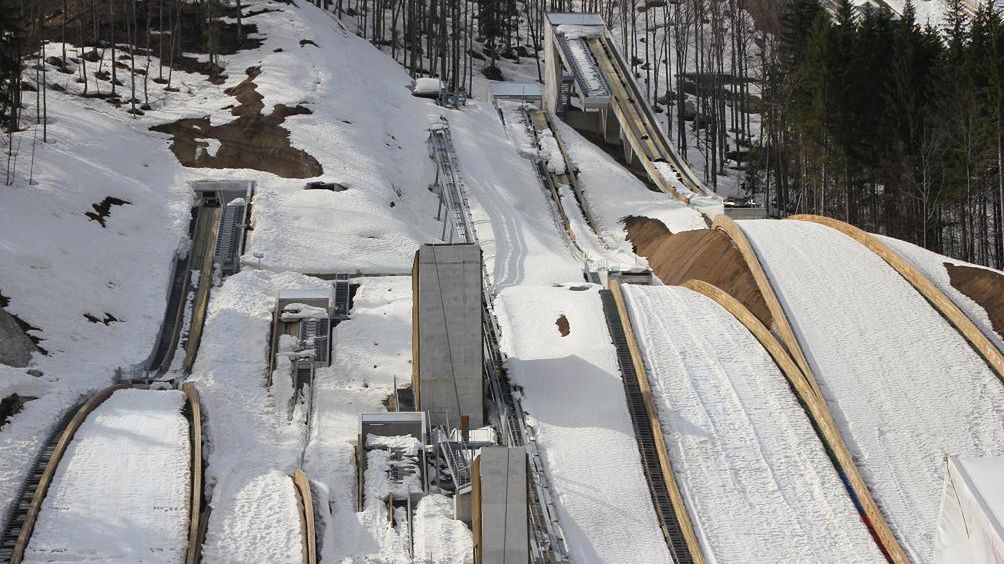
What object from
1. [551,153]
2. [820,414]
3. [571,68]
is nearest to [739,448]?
[820,414]

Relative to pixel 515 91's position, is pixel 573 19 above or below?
above

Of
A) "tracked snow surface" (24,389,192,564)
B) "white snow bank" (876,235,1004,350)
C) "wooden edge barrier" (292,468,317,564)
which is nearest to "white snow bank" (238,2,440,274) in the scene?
"tracked snow surface" (24,389,192,564)

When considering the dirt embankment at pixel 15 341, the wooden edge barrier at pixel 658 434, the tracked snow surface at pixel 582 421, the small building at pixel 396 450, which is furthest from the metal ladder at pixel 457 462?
the dirt embankment at pixel 15 341

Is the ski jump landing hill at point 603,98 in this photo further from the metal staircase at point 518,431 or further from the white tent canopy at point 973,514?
the white tent canopy at point 973,514

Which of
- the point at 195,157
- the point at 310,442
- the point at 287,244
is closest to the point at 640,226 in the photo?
the point at 287,244

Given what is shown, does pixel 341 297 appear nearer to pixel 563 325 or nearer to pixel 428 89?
pixel 563 325

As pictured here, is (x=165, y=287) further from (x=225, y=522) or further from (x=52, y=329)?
(x=225, y=522)

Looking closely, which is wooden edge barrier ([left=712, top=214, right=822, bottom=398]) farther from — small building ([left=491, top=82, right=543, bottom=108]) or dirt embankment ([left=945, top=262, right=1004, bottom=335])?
small building ([left=491, top=82, right=543, bottom=108])
